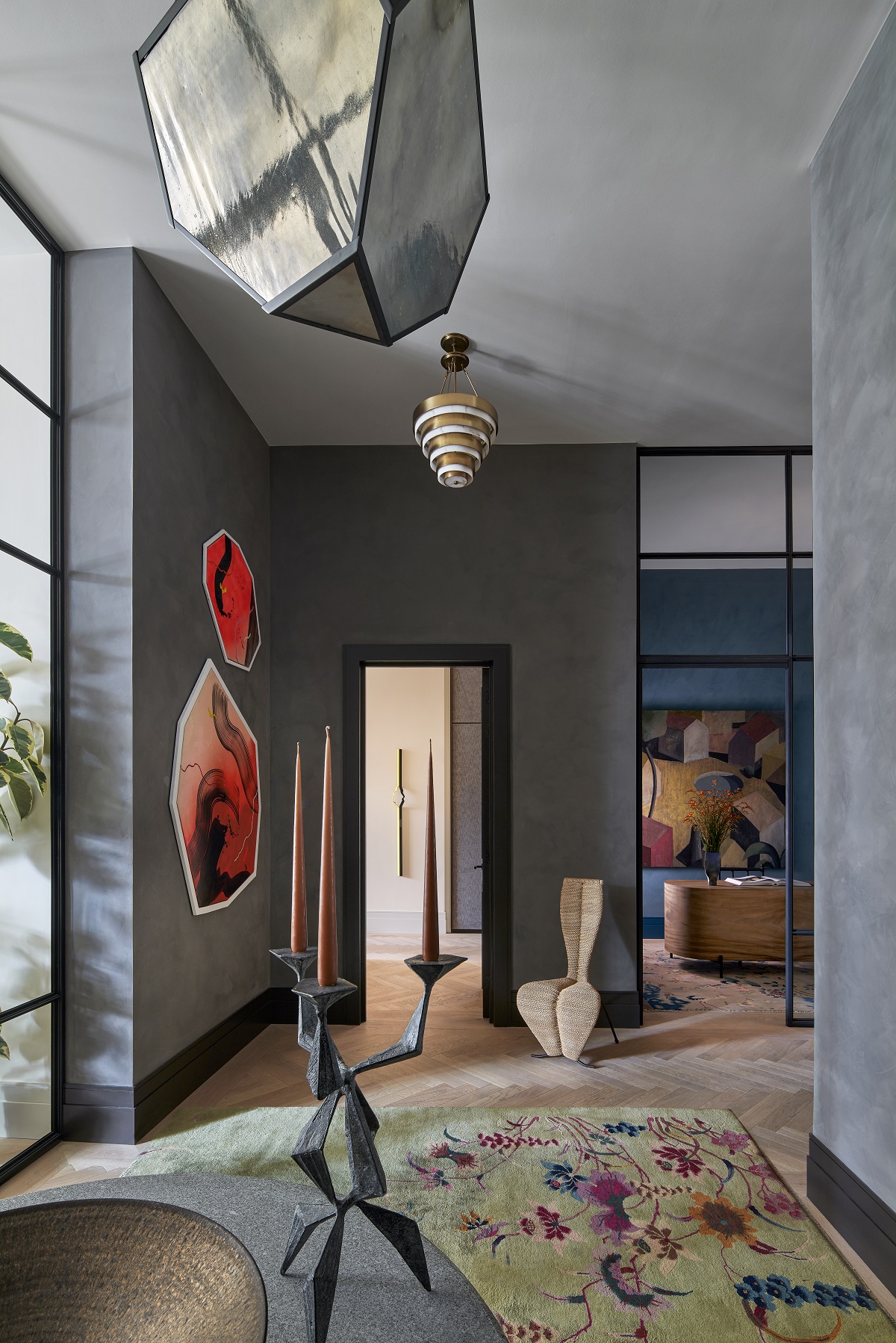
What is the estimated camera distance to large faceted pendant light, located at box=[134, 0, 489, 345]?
0.94 m

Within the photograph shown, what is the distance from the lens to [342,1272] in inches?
34.3

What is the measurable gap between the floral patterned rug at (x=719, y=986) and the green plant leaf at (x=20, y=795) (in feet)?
11.9

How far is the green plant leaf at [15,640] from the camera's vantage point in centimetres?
280

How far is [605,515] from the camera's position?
15.7 feet

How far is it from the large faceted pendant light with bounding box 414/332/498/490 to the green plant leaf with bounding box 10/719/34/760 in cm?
196

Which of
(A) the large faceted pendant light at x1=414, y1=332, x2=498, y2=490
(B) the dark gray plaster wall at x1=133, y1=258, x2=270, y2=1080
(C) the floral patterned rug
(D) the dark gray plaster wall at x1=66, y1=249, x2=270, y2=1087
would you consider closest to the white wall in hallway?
(C) the floral patterned rug

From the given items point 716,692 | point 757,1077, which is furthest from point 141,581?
point 716,692

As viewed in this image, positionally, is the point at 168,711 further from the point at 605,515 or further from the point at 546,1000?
the point at 605,515

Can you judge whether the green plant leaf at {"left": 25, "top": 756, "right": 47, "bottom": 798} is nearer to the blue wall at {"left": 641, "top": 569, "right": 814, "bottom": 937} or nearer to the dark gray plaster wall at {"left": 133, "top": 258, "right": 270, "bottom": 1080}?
the dark gray plaster wall at {"left": 133, "top": 258, "right": 270, "bottom": 1080}

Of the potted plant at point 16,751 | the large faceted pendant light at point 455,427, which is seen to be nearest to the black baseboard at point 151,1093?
the potted plant at point 16,751

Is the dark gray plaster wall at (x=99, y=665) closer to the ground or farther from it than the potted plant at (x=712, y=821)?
farther from it

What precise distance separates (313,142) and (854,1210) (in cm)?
278

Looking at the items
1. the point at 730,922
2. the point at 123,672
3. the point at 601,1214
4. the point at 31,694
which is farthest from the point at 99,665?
the point at 730,922

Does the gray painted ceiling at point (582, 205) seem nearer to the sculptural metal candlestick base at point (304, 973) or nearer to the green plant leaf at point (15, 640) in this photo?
the green plant leaf at point (15, 640)
